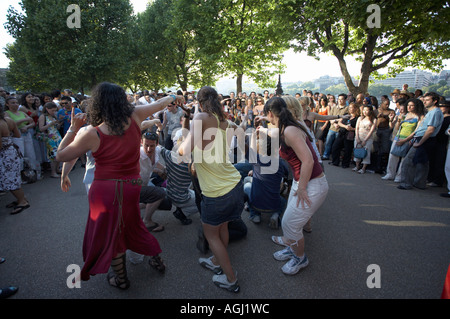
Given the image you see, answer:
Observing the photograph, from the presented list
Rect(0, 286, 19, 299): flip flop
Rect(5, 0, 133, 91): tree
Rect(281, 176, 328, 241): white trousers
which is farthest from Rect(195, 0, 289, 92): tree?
Rect(0, 286, 19, 299): flip flop

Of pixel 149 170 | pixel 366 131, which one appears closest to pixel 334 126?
pixel 366 131

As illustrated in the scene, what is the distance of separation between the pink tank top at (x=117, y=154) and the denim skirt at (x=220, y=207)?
777 mm

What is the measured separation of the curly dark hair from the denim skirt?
3.29 feet

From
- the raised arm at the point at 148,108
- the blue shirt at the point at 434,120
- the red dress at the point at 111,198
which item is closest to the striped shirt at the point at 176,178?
the raised arm at the point at 148,108

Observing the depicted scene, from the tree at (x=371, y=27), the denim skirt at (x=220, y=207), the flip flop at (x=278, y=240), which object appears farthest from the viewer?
the tree at (x=371, y=27)

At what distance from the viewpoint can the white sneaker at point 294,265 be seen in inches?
102

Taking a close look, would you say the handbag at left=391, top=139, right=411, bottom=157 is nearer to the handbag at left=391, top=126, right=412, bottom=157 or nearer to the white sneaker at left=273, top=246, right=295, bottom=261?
the handbag at left=391, top=126, right=412, bottom=157

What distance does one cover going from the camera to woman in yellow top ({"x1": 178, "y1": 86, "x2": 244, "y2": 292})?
201 cm

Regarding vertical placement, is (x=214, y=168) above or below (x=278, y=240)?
above

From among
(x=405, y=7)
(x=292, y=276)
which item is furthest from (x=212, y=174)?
(x=405, y=7)

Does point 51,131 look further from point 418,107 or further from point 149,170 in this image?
point 418,107

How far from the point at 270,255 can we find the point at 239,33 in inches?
687

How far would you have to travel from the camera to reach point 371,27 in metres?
9.01

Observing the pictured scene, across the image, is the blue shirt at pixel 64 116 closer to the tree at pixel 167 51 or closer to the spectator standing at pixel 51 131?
the spectator standing at pixel 51 131
